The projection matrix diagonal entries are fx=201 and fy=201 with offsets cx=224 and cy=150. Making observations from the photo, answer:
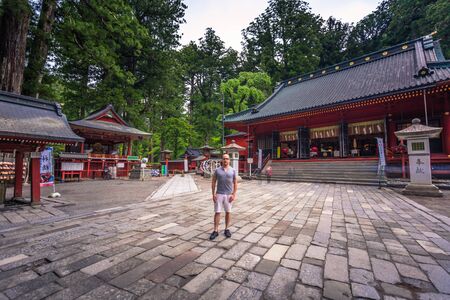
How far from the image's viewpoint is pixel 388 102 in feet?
41.4

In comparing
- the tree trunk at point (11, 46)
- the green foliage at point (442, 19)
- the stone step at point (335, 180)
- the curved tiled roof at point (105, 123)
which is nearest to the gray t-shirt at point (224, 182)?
the tree trunk at point (11, 46)

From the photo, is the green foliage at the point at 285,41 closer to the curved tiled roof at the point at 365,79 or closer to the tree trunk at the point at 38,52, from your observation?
the curved tiled roof at the point at 365,79

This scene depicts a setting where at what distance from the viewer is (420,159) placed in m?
7.92

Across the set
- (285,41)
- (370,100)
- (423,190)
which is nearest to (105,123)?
(370,100)

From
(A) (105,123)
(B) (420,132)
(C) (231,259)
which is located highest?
(A) (105,123)

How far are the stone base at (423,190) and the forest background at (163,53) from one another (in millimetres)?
12562

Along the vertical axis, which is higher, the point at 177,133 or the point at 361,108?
the point at 177,133

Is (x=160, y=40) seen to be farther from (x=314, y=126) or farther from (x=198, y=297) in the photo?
(x=198, y=297)

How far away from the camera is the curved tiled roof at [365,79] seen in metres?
11.8

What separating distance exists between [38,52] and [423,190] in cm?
1800

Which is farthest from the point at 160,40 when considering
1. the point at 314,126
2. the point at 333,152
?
the point at 333,152

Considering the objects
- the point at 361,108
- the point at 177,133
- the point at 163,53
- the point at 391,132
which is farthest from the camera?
the point at 177,133

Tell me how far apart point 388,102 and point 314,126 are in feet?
17.0

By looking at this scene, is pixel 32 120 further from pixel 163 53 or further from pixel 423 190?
pixel 163 53
